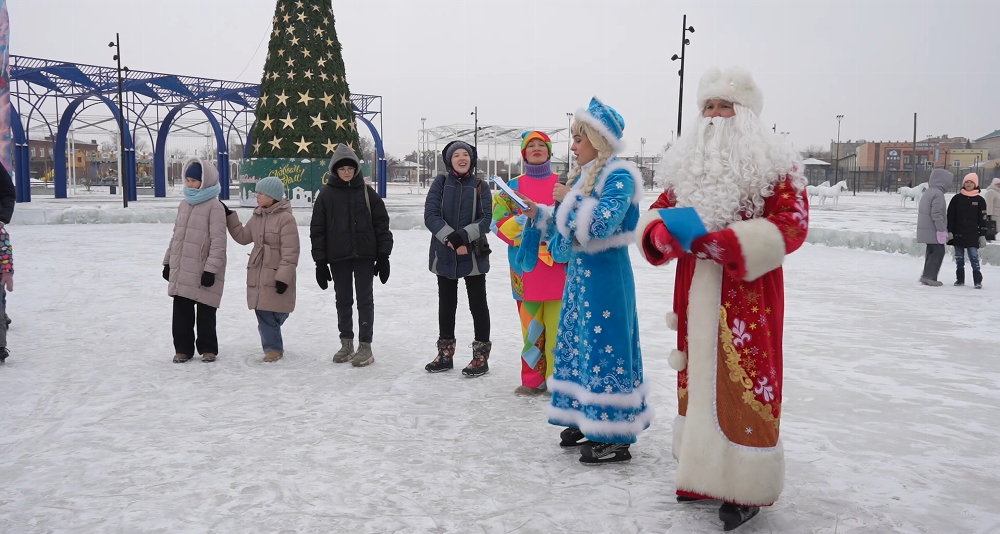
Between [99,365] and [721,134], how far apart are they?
5.07 m

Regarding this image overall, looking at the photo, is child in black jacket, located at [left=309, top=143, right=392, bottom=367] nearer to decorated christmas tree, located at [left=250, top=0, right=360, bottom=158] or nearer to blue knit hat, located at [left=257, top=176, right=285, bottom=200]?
blue knit hat, located at [left=257, top=176, right=285, bottom=200]

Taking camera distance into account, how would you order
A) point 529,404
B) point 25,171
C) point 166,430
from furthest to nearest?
point 25,171
point 529,404
point 166,430

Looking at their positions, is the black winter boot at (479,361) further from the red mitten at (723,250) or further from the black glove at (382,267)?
the red mitten at (723,250)

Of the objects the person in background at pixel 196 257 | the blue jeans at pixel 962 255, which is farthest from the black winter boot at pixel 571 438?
the blue jeans at pixel 962 255

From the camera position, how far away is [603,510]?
10.2 feet

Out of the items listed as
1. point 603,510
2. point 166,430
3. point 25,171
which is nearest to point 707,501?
point 603,510

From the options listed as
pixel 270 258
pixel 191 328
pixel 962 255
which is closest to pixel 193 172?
pixel 270 258

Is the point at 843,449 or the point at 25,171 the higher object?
the point at 25,171

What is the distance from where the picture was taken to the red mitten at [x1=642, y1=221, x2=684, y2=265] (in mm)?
2756

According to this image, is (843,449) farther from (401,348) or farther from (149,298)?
(149,298)

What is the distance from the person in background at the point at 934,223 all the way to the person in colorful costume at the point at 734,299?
28.0 feet

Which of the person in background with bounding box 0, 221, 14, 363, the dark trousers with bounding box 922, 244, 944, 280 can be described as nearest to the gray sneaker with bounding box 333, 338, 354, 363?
the person in background with bounding box 0, 221, 14, 363

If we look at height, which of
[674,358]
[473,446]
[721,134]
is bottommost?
[473,446]

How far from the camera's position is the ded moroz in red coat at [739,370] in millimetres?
2695
